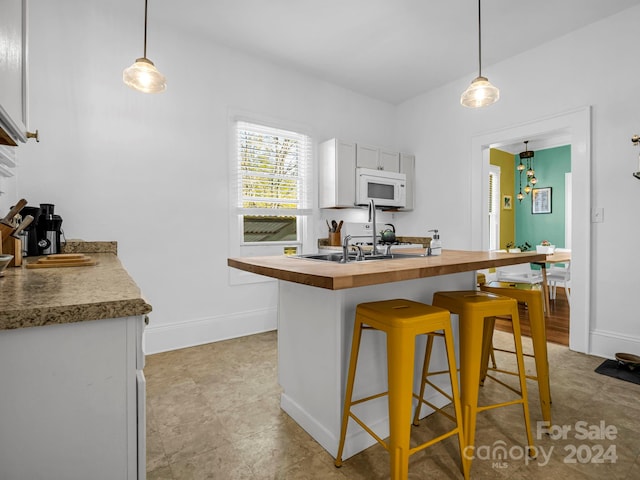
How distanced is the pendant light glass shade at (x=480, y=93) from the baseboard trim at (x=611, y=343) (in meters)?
2.28

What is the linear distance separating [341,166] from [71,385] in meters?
3.39

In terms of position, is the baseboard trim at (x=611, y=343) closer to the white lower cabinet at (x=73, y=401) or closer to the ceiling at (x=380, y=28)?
the ceiling at (x=380, y=28)

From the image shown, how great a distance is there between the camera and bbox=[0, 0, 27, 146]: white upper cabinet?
3.40 feet

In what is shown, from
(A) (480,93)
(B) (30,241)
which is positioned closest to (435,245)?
(A) (480,93)

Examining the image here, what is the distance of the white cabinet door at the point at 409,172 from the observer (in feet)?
14.7

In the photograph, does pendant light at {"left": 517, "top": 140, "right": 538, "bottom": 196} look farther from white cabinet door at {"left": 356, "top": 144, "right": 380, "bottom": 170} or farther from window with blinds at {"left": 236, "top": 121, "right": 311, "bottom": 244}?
window with blinds at {"left": 236, "top": 121, "right": 311, "bottom": 244}

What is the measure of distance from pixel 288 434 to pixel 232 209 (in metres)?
2.24

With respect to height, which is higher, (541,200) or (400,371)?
(541,200)

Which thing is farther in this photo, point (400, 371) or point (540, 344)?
point (540, 344)

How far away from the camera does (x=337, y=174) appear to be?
149 inches

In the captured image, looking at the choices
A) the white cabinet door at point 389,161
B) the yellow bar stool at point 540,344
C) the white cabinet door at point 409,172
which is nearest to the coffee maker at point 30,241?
the yellow bar stool at point 540,344

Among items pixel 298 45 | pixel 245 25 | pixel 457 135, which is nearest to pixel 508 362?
pixel 457 135

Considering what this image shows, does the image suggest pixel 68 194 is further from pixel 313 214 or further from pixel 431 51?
pixel 431 51

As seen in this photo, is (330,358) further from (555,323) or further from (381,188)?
(555,323)
